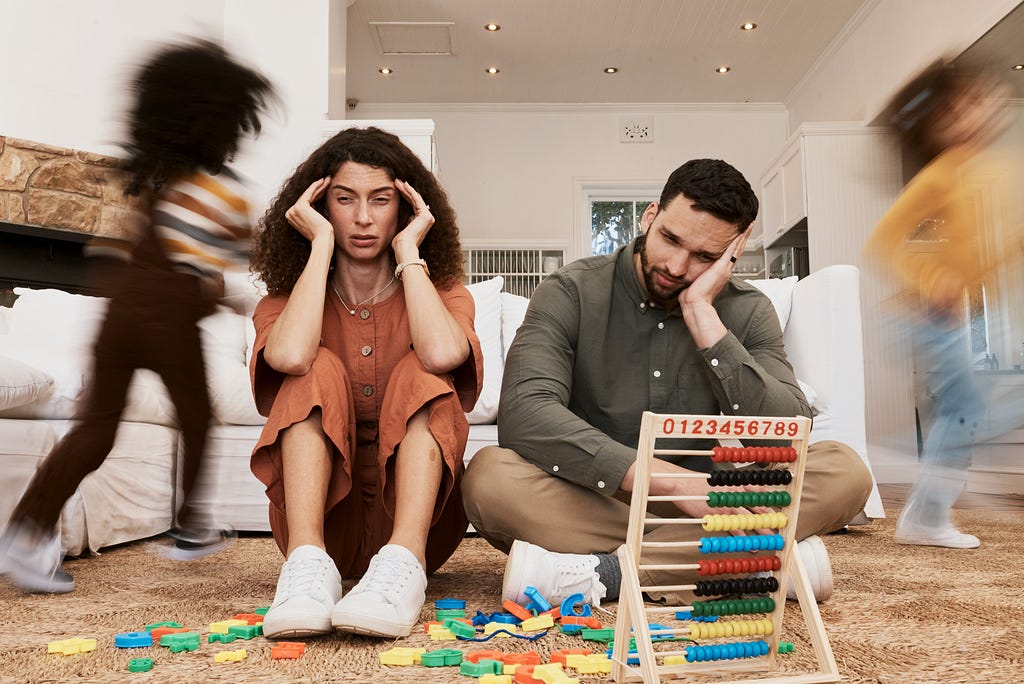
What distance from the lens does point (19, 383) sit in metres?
1.81

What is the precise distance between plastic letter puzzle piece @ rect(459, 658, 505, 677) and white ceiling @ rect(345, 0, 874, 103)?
5.11 metres

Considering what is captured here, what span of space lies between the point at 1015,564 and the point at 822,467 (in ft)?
2.57

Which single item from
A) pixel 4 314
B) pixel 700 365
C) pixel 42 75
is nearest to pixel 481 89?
pixel 42 75

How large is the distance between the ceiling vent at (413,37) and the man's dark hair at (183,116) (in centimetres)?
357

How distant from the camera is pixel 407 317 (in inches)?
59.1

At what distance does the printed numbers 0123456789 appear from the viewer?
2.88 ft

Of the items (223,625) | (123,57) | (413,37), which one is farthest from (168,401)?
(413,37)

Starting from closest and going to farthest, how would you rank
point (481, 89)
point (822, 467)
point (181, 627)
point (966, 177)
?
point (181, 627) → point (822, 467) → point (966, 177) → point (481, 89)

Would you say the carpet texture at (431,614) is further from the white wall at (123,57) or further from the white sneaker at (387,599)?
the white wall at (123,57)

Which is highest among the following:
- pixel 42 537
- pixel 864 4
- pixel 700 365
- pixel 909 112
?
pixel 864 4

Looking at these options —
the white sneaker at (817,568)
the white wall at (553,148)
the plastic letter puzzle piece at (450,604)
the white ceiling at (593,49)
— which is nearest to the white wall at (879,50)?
the white ceiling at (593,49)

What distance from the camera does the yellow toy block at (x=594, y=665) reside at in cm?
98

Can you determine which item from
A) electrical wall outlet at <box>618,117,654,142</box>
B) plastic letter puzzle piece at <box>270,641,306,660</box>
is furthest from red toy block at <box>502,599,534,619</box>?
electrical wall outlet at <box>618,117,654,142</box>

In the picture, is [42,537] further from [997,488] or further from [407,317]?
[997,488]
